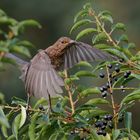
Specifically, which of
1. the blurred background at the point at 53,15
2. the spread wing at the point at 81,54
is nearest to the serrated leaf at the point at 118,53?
the spread wing at the point at 81,54

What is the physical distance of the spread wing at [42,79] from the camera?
3400mm

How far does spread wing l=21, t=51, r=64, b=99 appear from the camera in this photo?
340cm

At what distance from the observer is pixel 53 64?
13.1ft

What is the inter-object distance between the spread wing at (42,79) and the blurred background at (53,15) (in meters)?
5.89

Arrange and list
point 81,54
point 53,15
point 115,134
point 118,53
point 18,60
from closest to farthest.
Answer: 1. point 115,134
2. point 118,53
3. point 81,54
4. point 18,60
5. point 53,15

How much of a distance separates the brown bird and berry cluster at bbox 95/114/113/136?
24 centimetres

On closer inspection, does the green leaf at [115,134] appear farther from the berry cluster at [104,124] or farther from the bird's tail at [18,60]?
the bird's tail at [18,60]

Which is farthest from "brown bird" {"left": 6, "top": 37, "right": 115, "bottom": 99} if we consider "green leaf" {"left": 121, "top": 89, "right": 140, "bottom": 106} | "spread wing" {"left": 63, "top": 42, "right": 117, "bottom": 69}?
"green leaf" {"left": 121, "top": 89, "right": 140, "bottom": 106}

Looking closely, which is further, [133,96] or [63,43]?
[63,43]

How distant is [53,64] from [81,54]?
0.19 meters

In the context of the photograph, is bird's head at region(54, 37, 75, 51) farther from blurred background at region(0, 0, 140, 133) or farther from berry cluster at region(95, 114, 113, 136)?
blurred background at region(0, 0, 140, 133)

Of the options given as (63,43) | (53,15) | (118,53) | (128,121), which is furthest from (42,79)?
(53,15)

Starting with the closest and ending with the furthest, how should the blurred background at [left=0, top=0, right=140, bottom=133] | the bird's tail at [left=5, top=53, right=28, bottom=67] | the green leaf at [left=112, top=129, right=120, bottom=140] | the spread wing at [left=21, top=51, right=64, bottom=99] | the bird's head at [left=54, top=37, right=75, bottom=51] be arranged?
1. the green leaf at [left=112, top=129, right=120, bottom=140]
2. the spread wing at [left=21, top=51, right=64, bottom=99]
3. the bird's head at [left=54, top=37, right=75, bottom=51]
4. the bird's tail at [left=5, top=53, right=28, bottom=67]
5. the blurred background at [left=0, top=0, right=140, bottom=133]

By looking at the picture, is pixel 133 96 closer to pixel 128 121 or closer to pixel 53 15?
pixel 128 121
